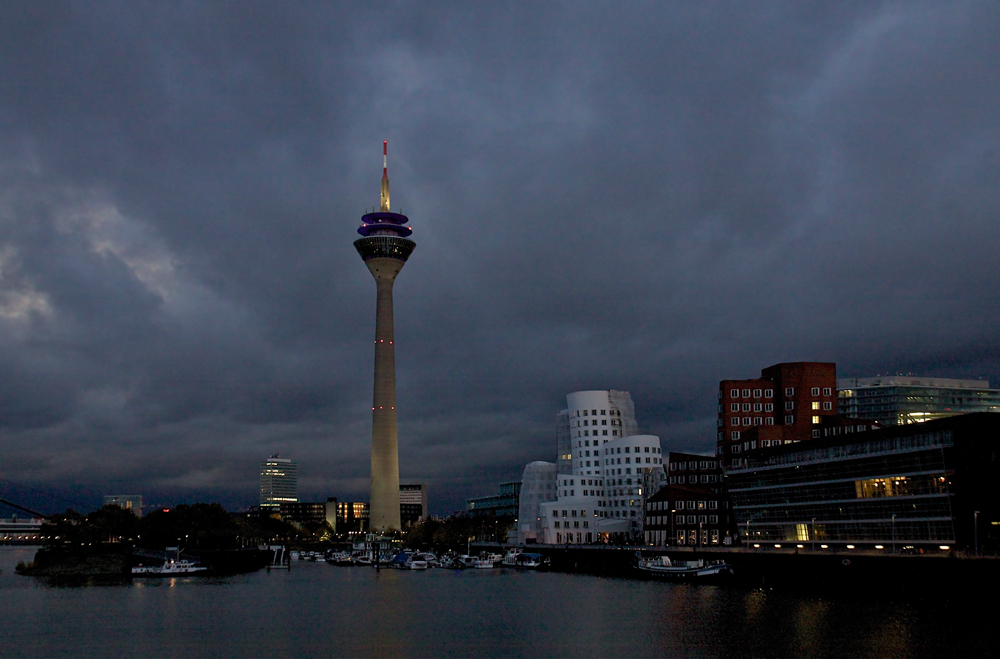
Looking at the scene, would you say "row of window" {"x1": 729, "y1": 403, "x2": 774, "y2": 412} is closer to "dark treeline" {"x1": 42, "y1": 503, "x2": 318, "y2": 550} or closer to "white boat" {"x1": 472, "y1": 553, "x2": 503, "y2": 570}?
"white boat" {"x1": 472, "y1": 553, "x2": 503, "y2": 570}

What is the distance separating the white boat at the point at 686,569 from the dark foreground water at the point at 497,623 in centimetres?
966

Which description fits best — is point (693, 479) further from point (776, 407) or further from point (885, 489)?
Result: point (885, 489)

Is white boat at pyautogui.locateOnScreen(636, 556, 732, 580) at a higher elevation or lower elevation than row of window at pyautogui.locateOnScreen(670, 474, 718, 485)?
lower

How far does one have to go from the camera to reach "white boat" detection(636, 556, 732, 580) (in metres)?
121

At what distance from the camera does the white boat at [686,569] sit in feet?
397

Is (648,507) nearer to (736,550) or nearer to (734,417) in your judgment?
(734,417)

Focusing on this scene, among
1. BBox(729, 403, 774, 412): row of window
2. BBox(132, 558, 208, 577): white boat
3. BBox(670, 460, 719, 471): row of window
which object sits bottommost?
BBox(132, 558, 208, 577): white boat

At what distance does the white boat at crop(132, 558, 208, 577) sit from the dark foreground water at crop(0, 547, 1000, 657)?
30959 mm

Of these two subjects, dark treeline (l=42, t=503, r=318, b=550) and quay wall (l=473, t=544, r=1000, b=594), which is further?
dark treeline (l=42, t=503, r=318, b=550)

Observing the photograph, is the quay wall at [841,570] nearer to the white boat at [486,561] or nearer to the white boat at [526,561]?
the white boat at [526,561]

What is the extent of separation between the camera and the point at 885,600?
85.6m

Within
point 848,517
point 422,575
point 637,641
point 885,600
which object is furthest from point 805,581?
point 422,575

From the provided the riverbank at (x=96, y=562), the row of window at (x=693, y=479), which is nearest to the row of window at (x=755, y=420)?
the row of window at (x=693, y=479)

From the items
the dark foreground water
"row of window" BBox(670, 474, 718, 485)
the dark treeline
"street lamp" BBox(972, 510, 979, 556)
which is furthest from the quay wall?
the dark treeline
